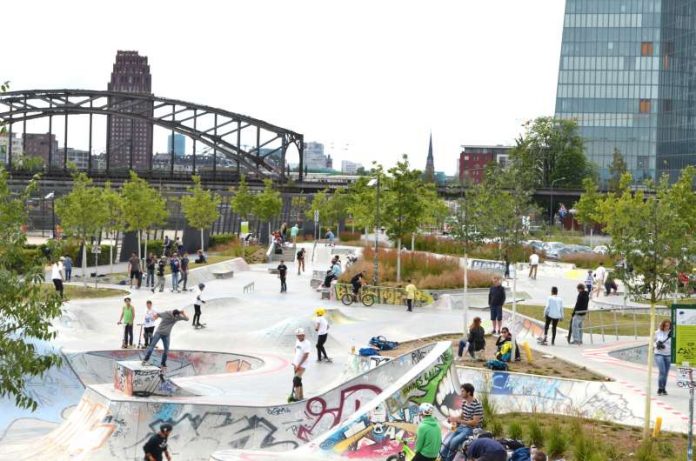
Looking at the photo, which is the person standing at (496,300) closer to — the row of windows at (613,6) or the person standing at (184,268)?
the person standing at (184,268)

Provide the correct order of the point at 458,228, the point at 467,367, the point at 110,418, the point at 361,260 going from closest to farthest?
the point at 110,418
the point at 467,367
the point at 458,228
the point at 361,260

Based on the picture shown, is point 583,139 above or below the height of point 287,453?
above

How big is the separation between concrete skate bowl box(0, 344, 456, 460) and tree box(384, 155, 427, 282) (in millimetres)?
24014

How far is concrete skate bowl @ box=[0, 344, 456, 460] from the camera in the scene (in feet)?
56.9

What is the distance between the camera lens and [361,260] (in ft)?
155

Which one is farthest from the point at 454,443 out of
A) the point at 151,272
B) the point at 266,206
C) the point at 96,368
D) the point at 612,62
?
the point at 612,62

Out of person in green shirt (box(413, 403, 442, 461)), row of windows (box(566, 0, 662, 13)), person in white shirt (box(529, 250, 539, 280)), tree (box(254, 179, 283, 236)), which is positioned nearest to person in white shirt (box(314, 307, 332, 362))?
person in green shirt (box(413, 403, 442, 461))

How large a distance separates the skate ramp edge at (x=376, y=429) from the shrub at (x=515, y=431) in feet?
4.86

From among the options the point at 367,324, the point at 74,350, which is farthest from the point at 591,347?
the point at 74,350

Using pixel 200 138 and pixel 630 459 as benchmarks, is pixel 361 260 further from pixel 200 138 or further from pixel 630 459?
pixel 200 138

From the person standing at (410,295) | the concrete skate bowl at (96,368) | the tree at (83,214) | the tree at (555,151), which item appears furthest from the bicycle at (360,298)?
the tree at (555,151)

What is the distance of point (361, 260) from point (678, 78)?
89.3 m

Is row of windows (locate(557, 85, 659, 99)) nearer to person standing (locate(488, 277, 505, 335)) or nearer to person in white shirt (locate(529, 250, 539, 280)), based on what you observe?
person in white shirt (locate(529, 250, 539, 280))

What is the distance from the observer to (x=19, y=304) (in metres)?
13.8
